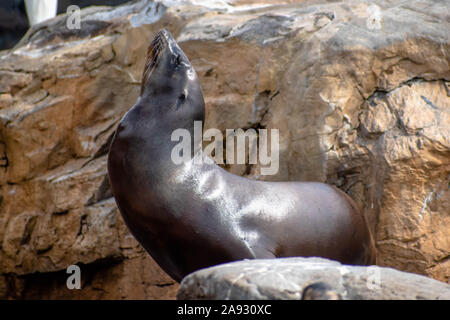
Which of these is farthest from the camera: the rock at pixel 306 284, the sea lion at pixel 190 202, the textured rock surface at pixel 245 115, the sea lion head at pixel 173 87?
→ the textured rock surface at pixel 245 115

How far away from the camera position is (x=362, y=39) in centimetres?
436

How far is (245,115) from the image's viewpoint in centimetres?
457

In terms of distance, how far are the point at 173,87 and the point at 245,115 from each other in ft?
3.76

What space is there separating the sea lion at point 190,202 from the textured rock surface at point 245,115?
58 centimetres

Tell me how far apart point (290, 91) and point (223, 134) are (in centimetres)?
56

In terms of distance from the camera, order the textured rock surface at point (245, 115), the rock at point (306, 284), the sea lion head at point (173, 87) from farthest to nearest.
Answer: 1. the textured rock surface at point (245, 115)
2. the sea lion head at point (173, 87)
3. the rock at point (306, 284)

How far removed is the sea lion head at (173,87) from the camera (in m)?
3.49

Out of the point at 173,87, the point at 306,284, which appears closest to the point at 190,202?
the point at 173,87

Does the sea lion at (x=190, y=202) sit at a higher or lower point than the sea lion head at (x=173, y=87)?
lower

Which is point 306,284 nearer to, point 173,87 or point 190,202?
point 190,202

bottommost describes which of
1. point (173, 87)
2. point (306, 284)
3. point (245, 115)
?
point (245, 115)

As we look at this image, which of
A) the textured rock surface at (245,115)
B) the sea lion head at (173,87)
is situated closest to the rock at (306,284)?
the sea lion head at (173,87)

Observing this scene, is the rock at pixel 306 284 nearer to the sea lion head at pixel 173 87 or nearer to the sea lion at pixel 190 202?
the sea lion at pixel 190 202

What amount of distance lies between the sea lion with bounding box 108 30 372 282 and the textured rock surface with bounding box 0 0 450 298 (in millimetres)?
576
